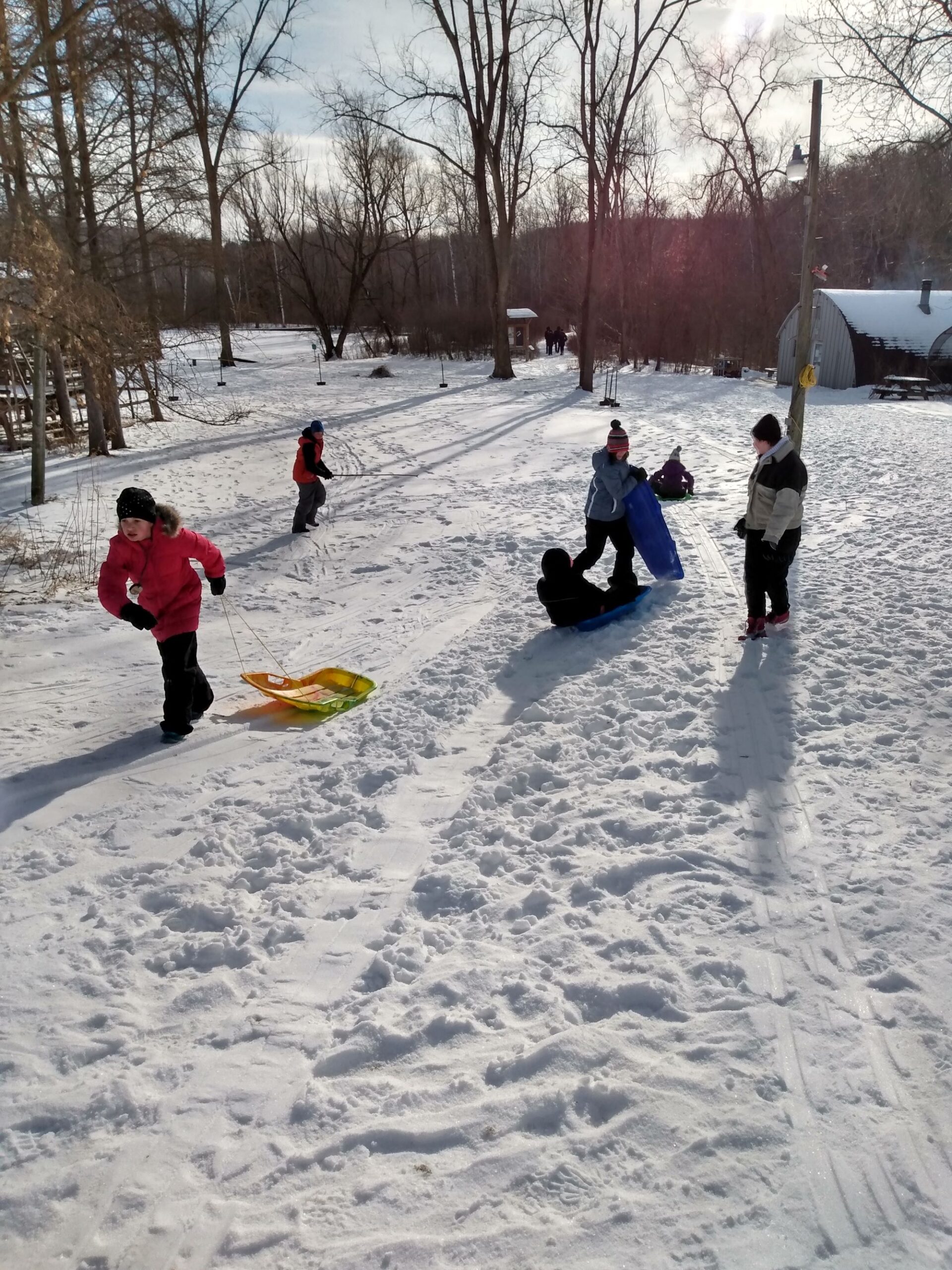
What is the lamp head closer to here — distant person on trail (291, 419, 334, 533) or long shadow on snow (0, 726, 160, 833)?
distant person on trail (291, 419, 334, 533)

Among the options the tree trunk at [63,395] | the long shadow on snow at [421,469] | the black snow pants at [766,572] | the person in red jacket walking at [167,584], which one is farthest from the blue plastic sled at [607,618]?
the tree trunk at [63,395]

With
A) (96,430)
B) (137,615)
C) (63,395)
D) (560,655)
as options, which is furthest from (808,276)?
(96,430)

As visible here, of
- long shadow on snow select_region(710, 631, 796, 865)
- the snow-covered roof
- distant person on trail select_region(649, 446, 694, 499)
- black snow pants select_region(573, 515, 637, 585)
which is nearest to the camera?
long shadow on snow select_region(710, 631, 796, 865)

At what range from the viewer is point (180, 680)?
5258mm

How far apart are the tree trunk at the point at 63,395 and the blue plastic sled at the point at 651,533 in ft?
27.9

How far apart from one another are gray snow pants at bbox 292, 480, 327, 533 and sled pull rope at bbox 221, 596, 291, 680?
2.42 meters

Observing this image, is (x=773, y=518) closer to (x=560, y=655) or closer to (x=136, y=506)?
(x=560, y=655)

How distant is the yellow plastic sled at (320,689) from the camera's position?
18.4 ft

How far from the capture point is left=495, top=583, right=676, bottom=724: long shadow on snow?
5887mm

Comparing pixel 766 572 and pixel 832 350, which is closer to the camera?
pixel 766 572

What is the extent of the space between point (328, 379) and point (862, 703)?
93.1ft

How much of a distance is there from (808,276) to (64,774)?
10.8m

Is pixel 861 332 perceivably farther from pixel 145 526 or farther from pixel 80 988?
pixel 80 988

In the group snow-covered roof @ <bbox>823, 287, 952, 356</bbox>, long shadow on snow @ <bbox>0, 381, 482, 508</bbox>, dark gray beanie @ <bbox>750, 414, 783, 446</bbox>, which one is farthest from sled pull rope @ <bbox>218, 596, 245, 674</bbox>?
snow-covered roof @ <bbox>823, 287, 952, 356</bbox>
